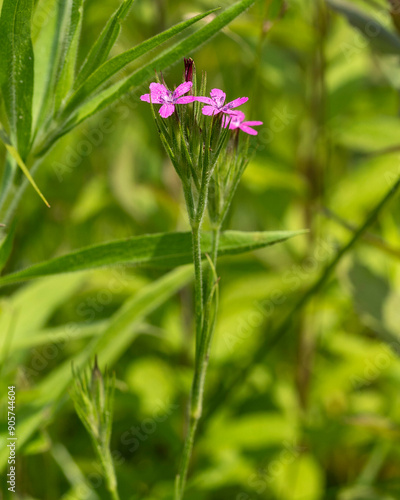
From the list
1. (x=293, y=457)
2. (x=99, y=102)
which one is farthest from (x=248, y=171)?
(x=99, y=102)

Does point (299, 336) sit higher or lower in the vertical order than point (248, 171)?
lower

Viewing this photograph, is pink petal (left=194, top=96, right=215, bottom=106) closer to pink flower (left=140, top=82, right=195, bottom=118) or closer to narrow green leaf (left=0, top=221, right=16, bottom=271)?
pink flower (left=140, top=82, right=195, bottom=118)

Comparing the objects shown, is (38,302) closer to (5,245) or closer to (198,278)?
(5,245)

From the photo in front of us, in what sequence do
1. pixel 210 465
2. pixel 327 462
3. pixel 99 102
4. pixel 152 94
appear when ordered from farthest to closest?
1. pixel 327 462
2. pixel 210 465
3. pixel 99 102
4. pixel 152 94

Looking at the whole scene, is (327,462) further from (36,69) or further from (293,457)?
(36,69)

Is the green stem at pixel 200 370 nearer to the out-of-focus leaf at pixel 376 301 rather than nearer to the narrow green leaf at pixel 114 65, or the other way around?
the narrow green leaf at pixel 114 65

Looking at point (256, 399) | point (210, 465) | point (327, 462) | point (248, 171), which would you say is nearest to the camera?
point (210, 465)

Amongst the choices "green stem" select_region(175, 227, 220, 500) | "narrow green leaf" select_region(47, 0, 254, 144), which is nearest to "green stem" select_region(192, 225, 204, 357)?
"green stem" select_region(175, 227, 220, 500)

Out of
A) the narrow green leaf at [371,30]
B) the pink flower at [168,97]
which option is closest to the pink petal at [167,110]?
the pink flower at [168,97]
